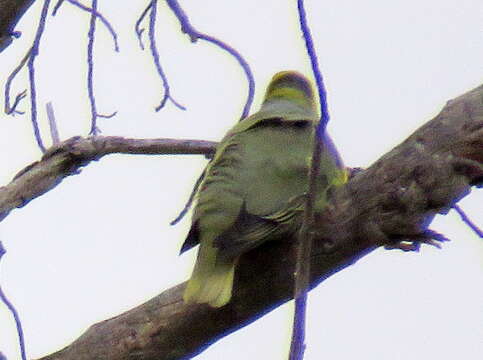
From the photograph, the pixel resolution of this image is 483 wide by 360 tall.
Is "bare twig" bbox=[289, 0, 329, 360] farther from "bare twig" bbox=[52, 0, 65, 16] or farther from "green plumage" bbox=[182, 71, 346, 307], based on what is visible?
"bare twig" bbox=[52, 0, 65, 16]

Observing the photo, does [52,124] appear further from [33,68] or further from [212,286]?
[212,286]

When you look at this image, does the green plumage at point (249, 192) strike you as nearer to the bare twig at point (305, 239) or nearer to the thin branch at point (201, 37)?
the thin branch at point (201, 37)

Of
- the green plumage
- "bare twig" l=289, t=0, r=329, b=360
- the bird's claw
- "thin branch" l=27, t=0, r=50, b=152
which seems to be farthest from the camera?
"thin branch" l=27, t=0, r=50, b=152

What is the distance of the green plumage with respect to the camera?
11.0 feet

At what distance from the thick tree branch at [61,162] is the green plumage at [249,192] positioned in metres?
0.26

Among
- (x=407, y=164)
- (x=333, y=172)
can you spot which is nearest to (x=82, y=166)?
(x=333, y=172)

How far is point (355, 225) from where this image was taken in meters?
3.09

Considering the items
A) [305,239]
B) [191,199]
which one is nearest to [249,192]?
[191,199]

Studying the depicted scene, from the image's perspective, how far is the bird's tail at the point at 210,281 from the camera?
3.19m

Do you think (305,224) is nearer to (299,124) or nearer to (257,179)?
(257,179)

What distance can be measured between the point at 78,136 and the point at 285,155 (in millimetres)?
739

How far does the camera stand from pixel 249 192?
11.8 feet

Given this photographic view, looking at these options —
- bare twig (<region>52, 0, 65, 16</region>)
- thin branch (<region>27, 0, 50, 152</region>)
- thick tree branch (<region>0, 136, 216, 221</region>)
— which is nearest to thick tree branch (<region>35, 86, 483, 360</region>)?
thick tree branch (<region>0, 136, 216, 221</region>)

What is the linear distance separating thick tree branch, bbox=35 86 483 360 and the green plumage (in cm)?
7
